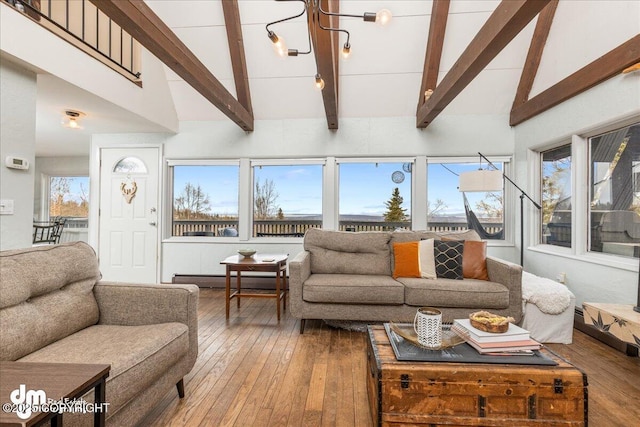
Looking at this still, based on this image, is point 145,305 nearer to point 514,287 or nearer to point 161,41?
point 161,41

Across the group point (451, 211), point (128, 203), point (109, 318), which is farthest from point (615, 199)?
point (128, 203)

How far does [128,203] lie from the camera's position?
14.6 feet

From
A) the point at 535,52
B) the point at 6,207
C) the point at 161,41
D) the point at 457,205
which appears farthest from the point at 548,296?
the point at 6,207

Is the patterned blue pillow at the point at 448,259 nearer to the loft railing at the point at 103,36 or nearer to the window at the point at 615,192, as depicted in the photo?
the window at the point at 615,192

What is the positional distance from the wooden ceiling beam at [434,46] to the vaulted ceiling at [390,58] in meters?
0.01

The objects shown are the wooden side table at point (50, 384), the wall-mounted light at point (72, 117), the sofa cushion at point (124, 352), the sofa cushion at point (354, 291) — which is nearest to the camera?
the wooden side table at point (50, 384)

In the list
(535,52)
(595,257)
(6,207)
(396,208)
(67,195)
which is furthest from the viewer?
(67,195)

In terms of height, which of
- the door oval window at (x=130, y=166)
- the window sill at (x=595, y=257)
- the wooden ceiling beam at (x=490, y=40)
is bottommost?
the window sill at (x=595, y=257)

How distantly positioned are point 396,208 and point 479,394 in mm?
3252

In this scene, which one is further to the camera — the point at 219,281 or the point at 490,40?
the point at 219,281

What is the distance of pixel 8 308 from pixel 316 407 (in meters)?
1.56

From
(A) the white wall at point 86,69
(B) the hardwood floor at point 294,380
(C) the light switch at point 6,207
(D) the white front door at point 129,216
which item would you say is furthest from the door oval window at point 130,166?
(B) the hardwood floor at point 294,380

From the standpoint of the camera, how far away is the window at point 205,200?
458 centimetres

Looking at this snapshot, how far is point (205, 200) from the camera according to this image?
4.63 metres
